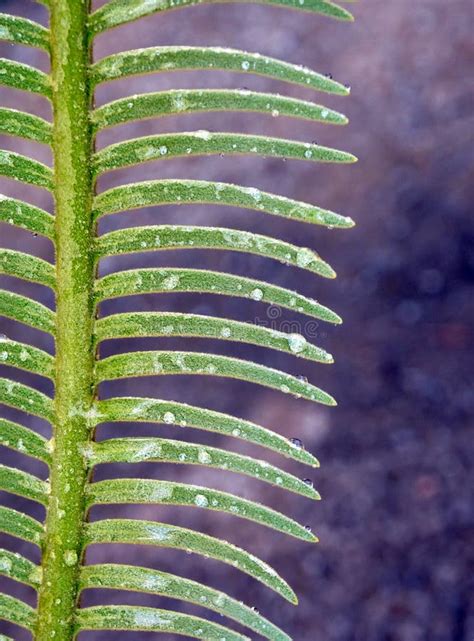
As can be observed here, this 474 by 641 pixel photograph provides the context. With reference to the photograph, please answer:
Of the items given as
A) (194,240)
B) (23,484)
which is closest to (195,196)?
(194,240)

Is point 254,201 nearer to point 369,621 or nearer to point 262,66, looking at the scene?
point 262,66

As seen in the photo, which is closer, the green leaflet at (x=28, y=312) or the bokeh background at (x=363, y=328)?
the green leaflet at (x=28, y=312)

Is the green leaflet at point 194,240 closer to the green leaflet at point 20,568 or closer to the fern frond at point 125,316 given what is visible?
the fern frond at point 125,316

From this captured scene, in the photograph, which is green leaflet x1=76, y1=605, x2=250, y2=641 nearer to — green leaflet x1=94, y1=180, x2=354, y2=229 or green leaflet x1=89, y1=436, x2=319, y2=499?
green leaflet x1=89, y1=436, x2=319, y2=499

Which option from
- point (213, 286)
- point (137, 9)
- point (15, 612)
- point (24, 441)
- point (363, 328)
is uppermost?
point (363, 328)

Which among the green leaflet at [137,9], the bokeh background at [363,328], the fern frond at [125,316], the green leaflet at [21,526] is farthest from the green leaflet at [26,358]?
the bokeh background at [363,328]

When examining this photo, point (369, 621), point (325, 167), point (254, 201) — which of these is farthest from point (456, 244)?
point (254, 201)

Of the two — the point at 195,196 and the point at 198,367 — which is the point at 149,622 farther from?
the point at 195,196
